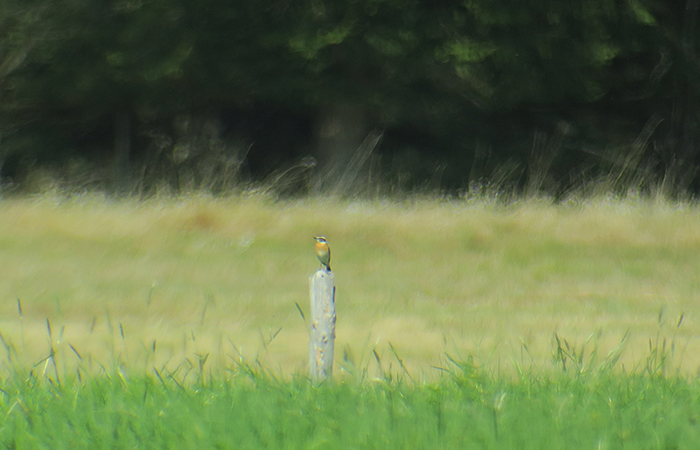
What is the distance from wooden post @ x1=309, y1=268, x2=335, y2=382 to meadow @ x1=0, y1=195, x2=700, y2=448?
0.11 meters

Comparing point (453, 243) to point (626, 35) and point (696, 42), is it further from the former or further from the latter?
point (696, 42)

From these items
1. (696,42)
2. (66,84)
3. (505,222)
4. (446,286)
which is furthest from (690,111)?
(66,84)

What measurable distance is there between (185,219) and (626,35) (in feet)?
26.5

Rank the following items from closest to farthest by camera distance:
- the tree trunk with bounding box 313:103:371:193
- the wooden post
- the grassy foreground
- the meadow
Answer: the grassy foreground < the meadow < the wooden post < the tree trunk with bounding box 313:103:371:193

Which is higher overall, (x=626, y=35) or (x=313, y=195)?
(x=626, y=35)

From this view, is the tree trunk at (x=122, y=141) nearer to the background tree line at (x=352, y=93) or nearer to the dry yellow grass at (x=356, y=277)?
the background tree line at (x=352, y=93)

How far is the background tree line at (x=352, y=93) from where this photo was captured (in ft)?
40.5

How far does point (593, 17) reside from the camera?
41.2ft

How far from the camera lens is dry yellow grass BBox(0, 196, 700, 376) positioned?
18.3ft

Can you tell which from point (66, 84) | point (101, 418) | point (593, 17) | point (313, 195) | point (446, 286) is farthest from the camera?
point (66, 84)

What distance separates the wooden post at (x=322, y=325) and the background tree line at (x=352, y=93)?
7330mm

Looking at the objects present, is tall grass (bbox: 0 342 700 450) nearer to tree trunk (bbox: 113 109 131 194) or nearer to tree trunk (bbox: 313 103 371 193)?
tree trunk (bbox: 313 103 371 193)

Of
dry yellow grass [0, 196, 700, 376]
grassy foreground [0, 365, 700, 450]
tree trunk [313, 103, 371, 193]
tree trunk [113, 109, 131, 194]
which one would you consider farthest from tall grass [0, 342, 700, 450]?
tree trunk [113, 109, 131, 194]

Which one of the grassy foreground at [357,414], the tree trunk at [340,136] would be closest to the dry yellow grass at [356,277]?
the grassy foreground at [357,414]
